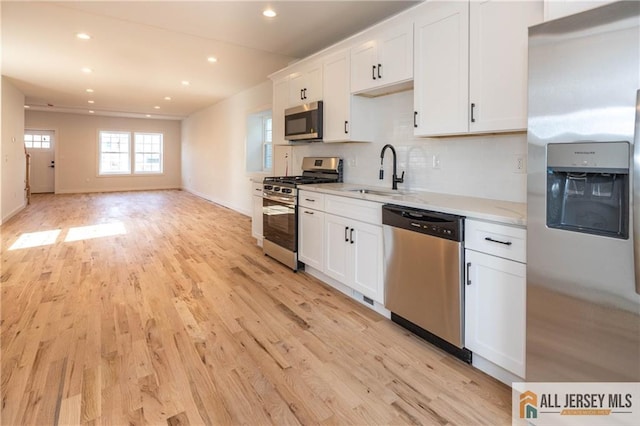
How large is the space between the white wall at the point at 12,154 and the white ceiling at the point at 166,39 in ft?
1.19

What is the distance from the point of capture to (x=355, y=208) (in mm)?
2852

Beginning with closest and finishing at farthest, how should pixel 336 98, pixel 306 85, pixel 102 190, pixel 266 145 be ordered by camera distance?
pixel 336 98
pixel 306 85
pixel 266 145
pixel 102 190

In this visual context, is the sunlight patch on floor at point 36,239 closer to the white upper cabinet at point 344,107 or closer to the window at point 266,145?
the window at point 266,145

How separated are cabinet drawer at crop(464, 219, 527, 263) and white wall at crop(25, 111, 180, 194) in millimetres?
12694

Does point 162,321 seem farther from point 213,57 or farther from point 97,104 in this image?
point 97,104

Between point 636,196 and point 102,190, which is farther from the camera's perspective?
point 102,190

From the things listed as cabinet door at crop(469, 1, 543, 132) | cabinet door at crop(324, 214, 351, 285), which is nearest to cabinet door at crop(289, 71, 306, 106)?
cabinet door at crop(324, 214, 351, 285)

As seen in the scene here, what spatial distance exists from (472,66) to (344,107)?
1.44m

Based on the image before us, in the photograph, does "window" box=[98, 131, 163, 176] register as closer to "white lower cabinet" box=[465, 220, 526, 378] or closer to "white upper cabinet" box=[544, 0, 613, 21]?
"white lower cabinet" box=[465, 220, 526, 378]

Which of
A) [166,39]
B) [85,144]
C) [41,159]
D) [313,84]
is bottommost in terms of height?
[41,159]

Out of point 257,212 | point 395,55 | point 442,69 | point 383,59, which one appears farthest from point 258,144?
point 442,69

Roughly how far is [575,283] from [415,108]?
174 centimetres

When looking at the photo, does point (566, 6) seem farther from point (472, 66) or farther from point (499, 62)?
point (472, 66)

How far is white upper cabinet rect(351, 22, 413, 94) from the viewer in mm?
2750
